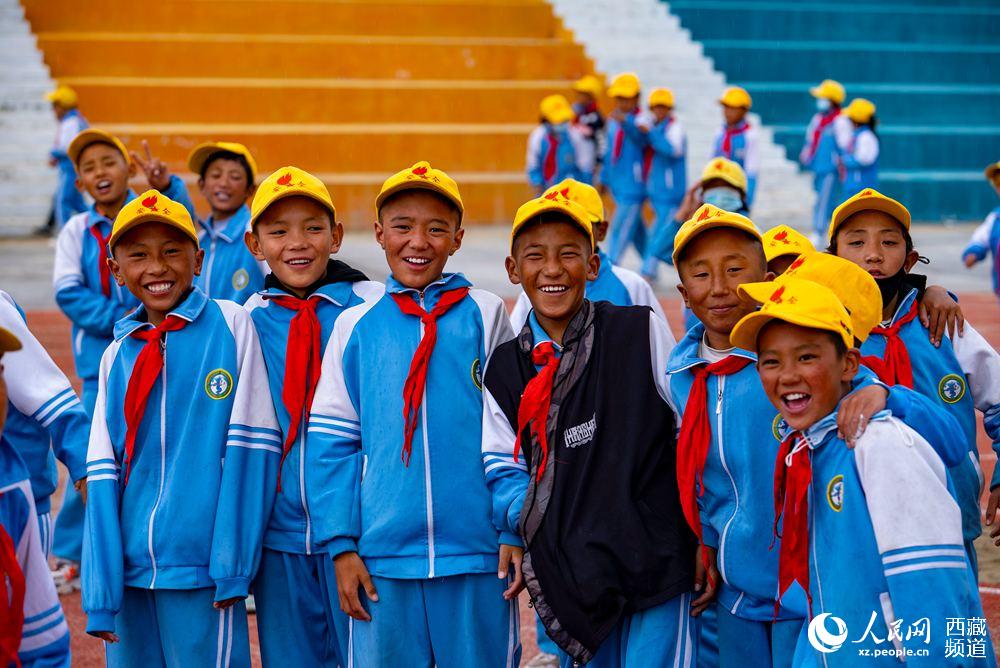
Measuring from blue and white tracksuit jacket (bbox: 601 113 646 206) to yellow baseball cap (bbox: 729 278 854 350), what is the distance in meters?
12.9

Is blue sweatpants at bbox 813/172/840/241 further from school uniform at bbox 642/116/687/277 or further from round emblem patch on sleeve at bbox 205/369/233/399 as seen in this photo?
round emblem patch on sleeve at bbox 205/369/233/399

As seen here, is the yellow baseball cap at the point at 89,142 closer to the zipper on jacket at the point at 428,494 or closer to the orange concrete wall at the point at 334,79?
the zipper on jacket at the point at 428,494

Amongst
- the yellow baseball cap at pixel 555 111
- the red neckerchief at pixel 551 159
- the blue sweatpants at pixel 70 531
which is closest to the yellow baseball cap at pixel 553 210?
the blue sweatpants at pixel 70 531

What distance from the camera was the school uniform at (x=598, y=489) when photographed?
148 inches

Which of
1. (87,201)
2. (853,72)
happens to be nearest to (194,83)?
(87,201)

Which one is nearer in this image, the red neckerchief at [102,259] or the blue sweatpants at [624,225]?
the red neckerchief at [102,259]

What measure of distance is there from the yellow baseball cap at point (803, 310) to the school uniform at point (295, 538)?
1.55 metres

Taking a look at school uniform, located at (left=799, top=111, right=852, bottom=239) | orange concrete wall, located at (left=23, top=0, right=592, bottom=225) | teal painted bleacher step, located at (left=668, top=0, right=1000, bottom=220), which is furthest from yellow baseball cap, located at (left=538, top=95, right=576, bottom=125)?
teal painted bleacher step, located at (left=668, top=0, right=1000, bottom=220)

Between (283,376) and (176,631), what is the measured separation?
2.84ft

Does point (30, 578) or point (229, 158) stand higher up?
point (229, 158)

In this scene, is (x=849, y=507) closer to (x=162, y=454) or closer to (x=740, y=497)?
(x=740, y=497)

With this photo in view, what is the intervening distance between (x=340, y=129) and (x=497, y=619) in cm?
1852

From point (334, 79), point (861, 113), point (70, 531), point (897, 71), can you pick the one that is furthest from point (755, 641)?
point (897, 71)

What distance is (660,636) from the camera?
3.80 metres
